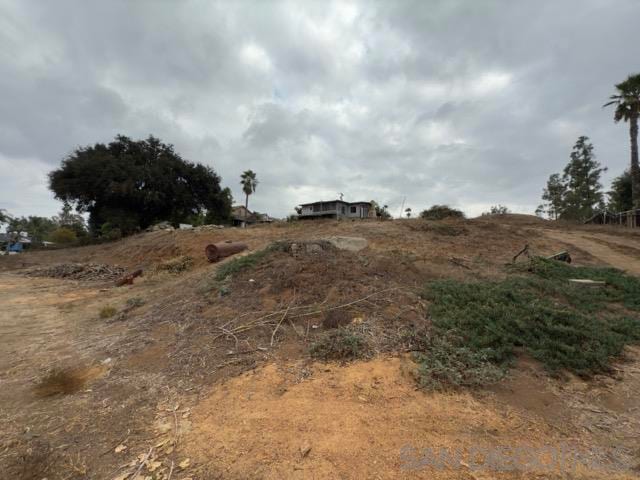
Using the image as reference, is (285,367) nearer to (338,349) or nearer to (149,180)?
(338,349)

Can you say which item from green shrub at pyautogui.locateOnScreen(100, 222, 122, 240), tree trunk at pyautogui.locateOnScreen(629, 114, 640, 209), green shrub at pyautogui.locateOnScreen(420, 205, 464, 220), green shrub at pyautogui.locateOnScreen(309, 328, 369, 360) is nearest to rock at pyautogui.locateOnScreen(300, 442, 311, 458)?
green shrub at pyautogui.locateOnScreen(309, 328, 369, 360)

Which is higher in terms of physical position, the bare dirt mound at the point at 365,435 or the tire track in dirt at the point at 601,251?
the tire track in dirt at the point at 601,251

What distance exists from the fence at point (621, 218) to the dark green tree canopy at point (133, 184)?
31586 mm

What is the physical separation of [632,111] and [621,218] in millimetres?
7308

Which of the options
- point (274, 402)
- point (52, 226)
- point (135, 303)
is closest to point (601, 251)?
point (274, 402)

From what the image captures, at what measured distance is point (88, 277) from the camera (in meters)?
13.0

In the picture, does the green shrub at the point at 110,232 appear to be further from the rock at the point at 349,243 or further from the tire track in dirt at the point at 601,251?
the tire track in dirt at the point at 601,251

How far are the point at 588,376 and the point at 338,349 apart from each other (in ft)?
10.3

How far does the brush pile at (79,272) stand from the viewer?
1307 centimetres

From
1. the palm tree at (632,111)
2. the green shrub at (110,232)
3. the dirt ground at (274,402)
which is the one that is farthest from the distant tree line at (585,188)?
the green shrub at (110,232)

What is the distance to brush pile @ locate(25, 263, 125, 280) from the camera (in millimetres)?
13069

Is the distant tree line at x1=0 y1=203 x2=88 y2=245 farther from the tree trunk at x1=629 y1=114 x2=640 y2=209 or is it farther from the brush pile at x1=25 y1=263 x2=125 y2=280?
the tree trunk at x1=629 y1=114 x2=640 y2=209

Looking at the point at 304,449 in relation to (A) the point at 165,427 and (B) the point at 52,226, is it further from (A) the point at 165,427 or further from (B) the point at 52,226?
(B) the point at 52,226

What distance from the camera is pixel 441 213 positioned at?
20.8 meters
